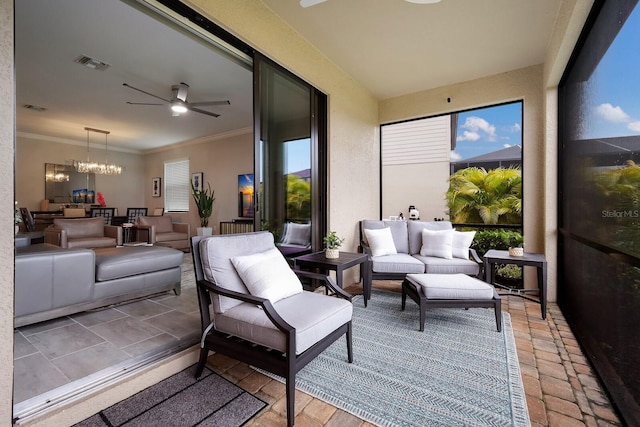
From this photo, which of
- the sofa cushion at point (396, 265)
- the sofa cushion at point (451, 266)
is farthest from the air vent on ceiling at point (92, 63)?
the sofa cushion at point (451, 266)

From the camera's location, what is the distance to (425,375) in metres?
1.87

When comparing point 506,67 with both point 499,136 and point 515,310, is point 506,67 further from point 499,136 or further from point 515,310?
point 515,310

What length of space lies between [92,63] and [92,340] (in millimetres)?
3339

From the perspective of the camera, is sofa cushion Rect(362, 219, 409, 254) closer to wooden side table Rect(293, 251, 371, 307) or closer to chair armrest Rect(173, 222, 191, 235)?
wooden side table Rect(293, 251, 371, 307)

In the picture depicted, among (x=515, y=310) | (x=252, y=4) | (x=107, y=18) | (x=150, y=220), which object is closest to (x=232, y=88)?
(x=107, y=18)

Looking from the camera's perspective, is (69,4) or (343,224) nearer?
(69,4)

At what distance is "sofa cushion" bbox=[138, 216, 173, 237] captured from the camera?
616 cm

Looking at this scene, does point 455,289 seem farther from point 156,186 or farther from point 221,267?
point 156,186

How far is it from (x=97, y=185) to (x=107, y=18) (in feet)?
21.6

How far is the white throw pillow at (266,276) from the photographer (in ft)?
6.06

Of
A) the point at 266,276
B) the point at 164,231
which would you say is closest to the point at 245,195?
the point at 164,231

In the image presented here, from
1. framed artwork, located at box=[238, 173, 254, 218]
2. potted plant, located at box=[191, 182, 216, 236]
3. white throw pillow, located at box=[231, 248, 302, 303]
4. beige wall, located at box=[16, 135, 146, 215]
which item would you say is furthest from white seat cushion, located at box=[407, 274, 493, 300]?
beige wall, located at box=[16, 135, 146, 215]

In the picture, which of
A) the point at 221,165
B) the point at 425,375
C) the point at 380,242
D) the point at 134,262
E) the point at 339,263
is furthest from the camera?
the point at 221,165

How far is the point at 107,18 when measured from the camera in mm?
2779
